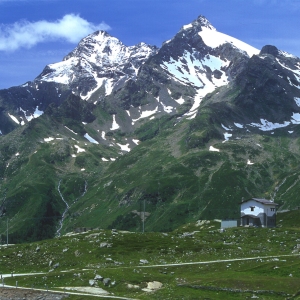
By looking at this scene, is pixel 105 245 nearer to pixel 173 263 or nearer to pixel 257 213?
pixel 173 263

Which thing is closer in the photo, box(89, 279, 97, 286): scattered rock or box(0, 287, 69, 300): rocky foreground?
box(0, 287, 69, 300): rocky foreground

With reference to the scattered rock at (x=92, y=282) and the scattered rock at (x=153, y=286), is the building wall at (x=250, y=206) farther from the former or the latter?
the scattered rock at (x=92, y=282)

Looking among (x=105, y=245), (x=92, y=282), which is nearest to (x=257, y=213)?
(x=105, y=245)

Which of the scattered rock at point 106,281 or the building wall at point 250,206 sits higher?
the building wall at point 250,206

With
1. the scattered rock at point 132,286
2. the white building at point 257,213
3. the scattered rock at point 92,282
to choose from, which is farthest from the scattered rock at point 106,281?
the white building at point 257,213

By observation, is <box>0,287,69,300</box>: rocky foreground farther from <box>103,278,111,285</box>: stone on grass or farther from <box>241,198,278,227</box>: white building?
<box>241,198,278,227</box>: white building

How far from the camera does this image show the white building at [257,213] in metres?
162

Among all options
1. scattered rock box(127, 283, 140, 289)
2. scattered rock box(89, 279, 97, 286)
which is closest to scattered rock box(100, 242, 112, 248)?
scattered rock box(89, 279, 97, 286)

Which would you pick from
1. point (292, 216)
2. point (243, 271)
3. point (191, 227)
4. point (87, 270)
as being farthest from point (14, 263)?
point (292, 216)

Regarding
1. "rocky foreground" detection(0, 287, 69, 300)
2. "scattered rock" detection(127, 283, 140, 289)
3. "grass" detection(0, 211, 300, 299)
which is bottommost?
"rocky foreground" detection(0, 287, 69, 300)

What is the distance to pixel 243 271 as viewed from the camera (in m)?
81.4

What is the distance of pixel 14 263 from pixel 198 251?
3742cm

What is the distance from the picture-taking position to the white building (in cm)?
16162

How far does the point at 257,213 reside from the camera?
16312cm
